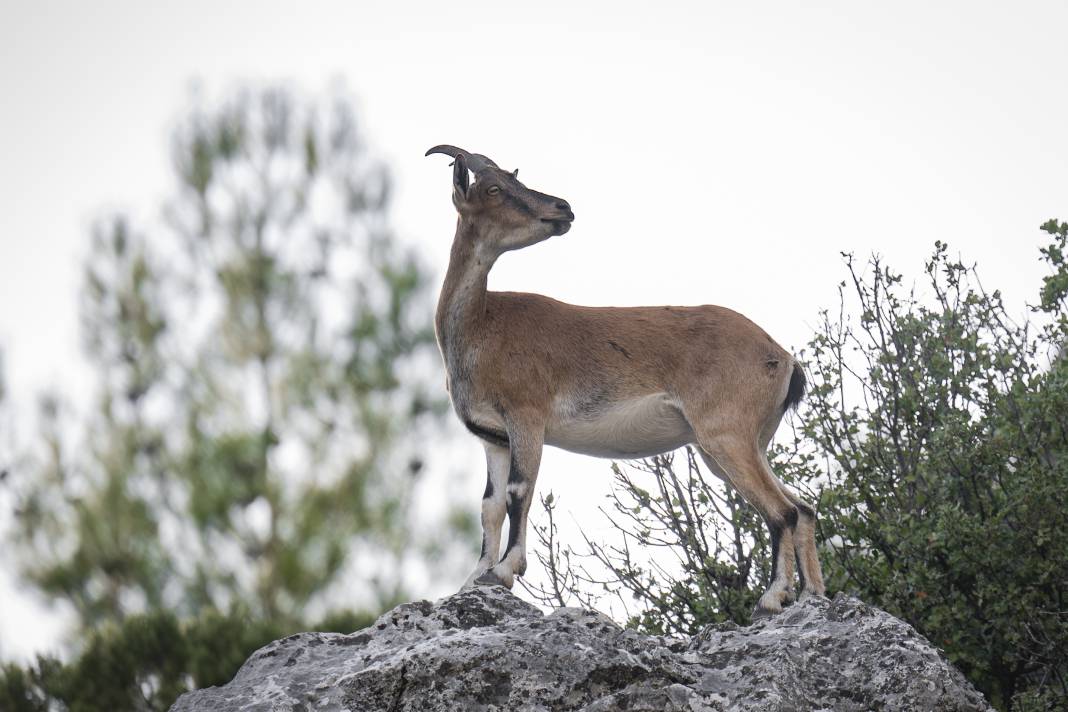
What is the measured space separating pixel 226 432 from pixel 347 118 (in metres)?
4.99

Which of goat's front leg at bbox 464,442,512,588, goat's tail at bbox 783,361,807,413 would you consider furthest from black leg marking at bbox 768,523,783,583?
goat's front leg at bbox 464,442,512,588

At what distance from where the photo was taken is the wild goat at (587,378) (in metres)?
6.93

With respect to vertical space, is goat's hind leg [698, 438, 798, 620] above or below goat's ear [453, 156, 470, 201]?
below

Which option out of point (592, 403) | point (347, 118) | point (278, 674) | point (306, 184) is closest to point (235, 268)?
point (306, 184)

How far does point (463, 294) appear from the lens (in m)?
7.39

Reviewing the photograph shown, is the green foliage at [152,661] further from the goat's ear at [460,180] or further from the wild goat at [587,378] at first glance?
the goat's ear at [460,180]

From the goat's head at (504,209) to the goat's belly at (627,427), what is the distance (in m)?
1.05

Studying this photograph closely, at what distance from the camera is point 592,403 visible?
7.19 meters

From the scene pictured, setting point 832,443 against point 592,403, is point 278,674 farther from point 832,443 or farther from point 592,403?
point 832,443

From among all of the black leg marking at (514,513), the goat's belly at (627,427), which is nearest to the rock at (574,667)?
the black leg marking at (514,513)

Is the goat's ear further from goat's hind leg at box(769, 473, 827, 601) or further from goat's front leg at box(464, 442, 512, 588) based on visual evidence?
goat's hind leg at box(769, 473, 827, 601)

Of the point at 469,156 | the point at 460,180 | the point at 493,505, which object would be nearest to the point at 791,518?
the point at 493,505

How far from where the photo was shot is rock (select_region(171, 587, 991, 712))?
4965 mm

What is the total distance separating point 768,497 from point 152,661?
7927 mm
